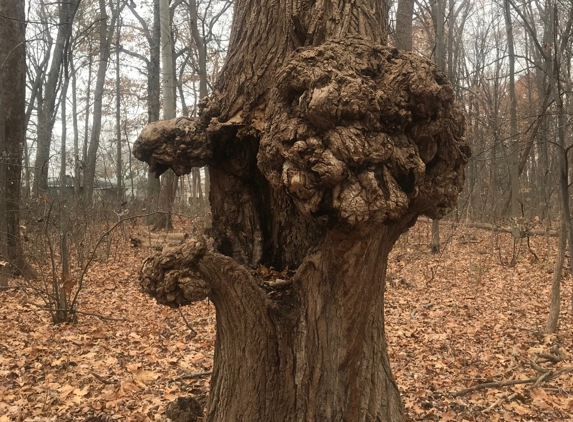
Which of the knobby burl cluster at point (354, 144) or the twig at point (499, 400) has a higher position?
the knobby burl cluster at point (354, 144)

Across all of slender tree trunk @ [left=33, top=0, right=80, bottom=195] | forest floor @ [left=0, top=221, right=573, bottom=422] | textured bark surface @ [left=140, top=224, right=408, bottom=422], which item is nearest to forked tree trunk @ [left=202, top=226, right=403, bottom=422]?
textured bark surface @ [left=140, top=224, right=408, bottom=422]

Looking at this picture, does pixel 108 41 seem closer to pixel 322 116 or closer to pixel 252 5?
pixel 252 5

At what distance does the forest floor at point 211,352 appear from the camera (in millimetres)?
3834

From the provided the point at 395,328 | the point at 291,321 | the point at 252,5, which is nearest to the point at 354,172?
the point at 291,321

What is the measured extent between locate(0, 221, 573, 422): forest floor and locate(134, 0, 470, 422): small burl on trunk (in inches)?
54.9

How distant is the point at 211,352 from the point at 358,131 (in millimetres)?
3866

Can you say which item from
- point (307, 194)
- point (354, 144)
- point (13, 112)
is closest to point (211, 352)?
point (307, 194)

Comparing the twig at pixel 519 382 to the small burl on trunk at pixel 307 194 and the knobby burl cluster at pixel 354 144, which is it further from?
the knobby burl cluster at pixel 354 144

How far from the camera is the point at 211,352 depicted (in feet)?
17.0

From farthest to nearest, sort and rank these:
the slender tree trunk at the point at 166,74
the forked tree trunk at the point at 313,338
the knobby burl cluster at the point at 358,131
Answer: the slender tree trunk at the point at 166,74
the forked tree trunk at the point at 313,338
the knobby burl cluster at the point at 358,131

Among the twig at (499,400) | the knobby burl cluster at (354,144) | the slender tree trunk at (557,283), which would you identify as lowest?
the twig at (499,400)

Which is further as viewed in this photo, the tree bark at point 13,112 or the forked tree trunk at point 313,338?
the tree bark at point 13,112

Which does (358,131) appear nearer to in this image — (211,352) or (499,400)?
(499,400)

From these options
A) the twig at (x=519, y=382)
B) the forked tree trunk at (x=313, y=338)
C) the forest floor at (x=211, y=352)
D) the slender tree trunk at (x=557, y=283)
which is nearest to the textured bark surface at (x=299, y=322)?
the forked tree trunk at (x=313, y=338)
